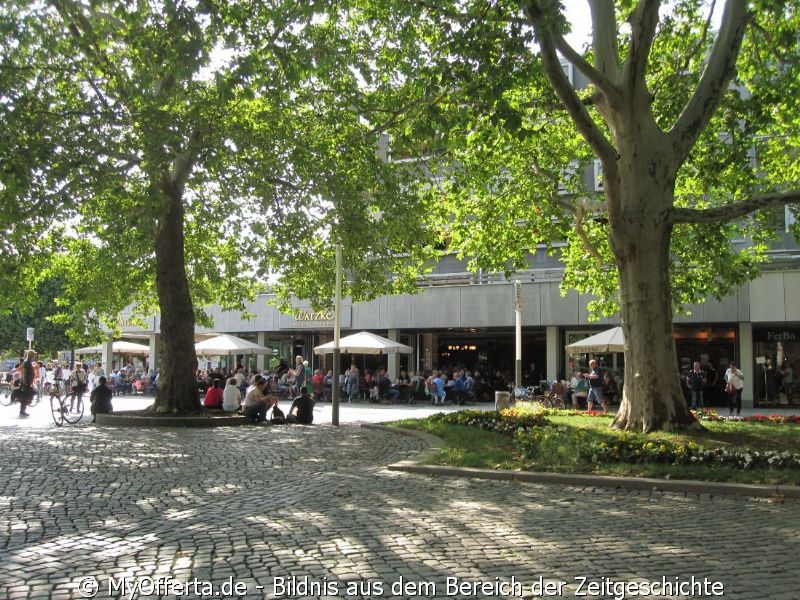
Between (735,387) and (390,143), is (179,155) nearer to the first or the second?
(390,143)

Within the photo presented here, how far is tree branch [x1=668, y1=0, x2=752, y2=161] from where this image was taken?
39.9ft

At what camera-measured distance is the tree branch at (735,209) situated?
39.5ft

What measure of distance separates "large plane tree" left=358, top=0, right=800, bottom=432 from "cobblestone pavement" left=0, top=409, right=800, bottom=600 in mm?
5390

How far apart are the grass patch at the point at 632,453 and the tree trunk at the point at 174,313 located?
7342 mm

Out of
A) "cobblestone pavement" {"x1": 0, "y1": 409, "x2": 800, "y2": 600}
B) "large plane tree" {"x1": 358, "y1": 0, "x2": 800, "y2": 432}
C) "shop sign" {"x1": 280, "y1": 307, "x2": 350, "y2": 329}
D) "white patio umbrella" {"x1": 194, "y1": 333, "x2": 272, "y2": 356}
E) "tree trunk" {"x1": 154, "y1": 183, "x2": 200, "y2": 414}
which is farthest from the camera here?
"shop sign" {"x1": 280, "y1": 307, "x2": 350, "y2": 329}

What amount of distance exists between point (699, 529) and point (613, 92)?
8443mm

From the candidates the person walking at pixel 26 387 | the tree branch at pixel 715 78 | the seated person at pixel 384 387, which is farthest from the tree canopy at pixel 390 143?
the seated person at pixel 384 387

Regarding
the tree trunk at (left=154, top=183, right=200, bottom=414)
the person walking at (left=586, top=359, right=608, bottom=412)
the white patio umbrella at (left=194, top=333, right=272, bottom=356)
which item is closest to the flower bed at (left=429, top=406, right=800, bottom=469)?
the tree trunk at (left=154, top=183, right=200, bottom=414)

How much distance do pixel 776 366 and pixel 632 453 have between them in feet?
68.0

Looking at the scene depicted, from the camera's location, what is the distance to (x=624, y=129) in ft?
42.2

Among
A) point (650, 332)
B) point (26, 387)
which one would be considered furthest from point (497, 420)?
point (26, 387)

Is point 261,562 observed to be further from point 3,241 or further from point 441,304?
point 441,304

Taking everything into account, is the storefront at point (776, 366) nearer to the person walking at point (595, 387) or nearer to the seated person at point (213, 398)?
the person walking at point (595, 387)

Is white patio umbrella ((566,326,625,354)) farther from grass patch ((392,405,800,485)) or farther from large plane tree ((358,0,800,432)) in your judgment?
grass patch ((392,405,800,485))
